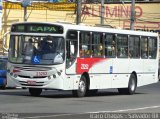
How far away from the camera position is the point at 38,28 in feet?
78.4

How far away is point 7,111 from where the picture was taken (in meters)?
16.8

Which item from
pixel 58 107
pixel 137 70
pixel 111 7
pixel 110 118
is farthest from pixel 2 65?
pixel 111 7

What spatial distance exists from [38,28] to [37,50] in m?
1.01

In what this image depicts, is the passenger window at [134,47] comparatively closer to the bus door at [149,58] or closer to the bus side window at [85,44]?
the bus door at [149,58]

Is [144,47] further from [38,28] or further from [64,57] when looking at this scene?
[38,28]

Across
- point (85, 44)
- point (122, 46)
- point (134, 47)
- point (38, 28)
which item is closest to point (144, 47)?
point (134, 47)

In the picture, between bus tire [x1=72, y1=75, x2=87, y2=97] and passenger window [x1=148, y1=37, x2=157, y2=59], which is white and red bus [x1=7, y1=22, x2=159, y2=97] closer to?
bus tire [x1=72, y1=75, x2=87, y2=97]

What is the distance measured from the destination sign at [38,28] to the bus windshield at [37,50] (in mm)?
250

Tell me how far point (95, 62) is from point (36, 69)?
3.39 metres

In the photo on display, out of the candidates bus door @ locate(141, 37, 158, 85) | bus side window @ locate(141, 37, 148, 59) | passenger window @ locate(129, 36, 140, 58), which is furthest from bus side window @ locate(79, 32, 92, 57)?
bus door @ locate(141, 37, 158, 85)

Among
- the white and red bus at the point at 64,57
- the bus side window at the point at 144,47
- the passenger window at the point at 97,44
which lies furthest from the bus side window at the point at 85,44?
the bus side window at the point at 144,47

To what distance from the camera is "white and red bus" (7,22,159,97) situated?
23312mm

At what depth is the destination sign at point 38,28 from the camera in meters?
23.6

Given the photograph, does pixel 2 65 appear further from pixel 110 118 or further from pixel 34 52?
pixel 110 118
